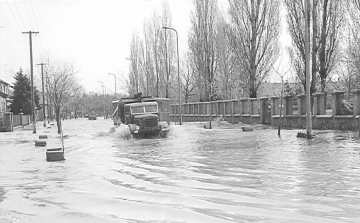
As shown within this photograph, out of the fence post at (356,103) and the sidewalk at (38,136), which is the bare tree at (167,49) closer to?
the sidewalk at (38,136)

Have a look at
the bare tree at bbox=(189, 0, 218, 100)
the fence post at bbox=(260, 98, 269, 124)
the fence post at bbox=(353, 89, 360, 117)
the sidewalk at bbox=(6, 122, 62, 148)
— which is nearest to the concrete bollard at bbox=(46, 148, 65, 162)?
the sidewalk at bbox=(6, 122, 62, 148)

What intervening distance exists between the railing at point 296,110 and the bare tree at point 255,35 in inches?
110

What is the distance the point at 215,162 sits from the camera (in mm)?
13812

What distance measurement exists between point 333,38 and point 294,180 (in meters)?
27.1

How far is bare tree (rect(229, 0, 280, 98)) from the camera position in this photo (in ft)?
136

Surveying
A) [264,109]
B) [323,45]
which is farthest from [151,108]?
[323,45]

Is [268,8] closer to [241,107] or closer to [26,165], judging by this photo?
[241,107]

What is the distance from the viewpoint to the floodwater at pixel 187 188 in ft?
22.8

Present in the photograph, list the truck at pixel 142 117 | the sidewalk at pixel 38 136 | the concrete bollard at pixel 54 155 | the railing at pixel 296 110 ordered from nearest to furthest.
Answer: the concrete bollard at pixel 54 155
the sidewalk at pixel 38 136
the railing at pixel 296 110
the truck at pixel 142 117

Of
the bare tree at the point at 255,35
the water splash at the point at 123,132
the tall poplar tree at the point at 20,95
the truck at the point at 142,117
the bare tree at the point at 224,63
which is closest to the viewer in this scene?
the truck at the point at 142,117

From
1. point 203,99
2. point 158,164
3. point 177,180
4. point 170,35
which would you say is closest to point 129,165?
point 158,164

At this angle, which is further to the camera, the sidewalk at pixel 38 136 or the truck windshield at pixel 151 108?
the truck windshield at pixel 151 108

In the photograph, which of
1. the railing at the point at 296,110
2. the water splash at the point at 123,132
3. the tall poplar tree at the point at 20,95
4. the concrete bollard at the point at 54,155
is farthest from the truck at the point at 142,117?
the tall poplar tree at the point at 20,95

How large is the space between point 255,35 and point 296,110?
11.4 meters
